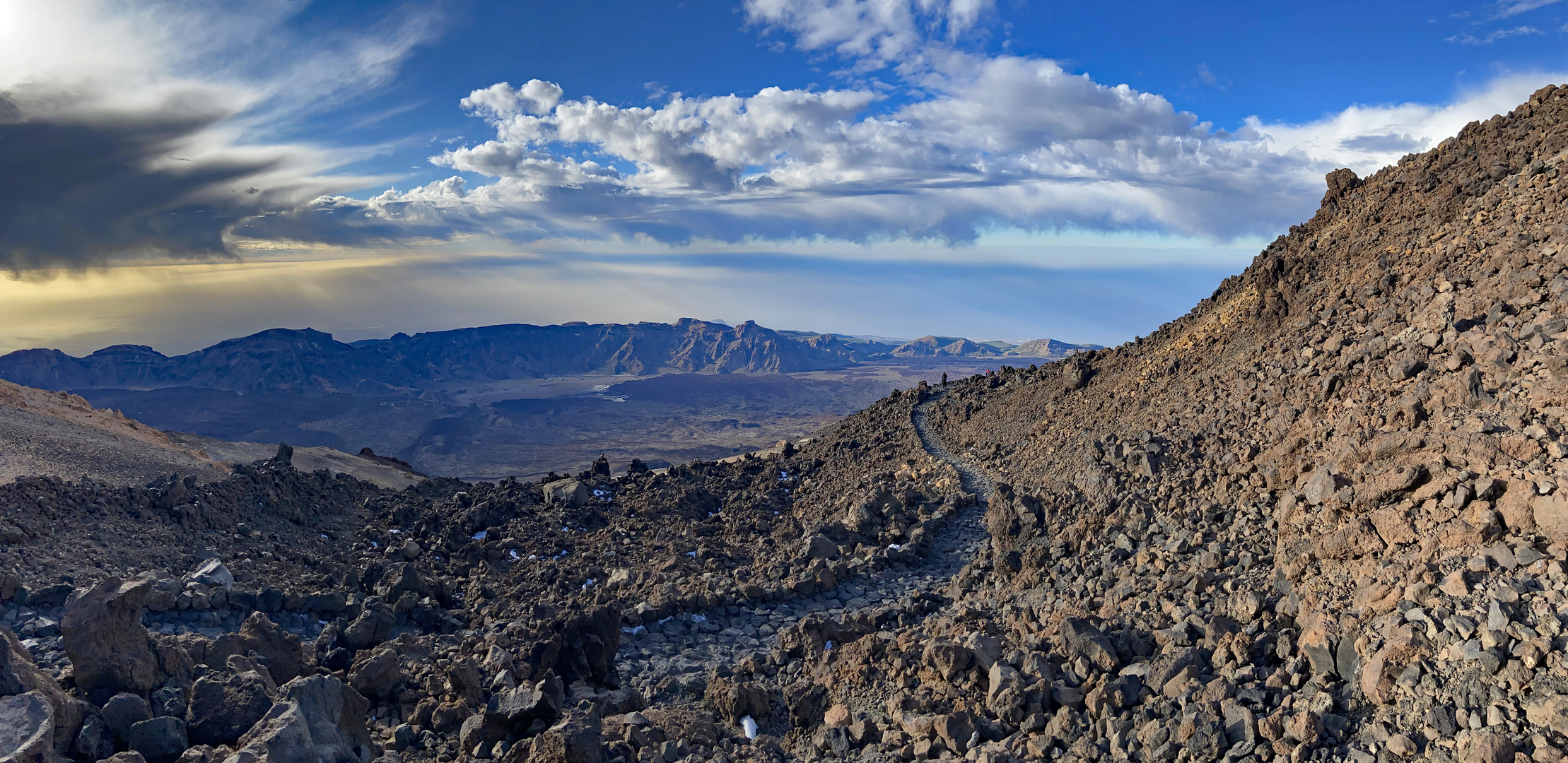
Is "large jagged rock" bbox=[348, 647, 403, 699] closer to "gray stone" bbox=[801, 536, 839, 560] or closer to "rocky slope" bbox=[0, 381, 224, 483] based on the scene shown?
"gray stone" bbox=[801, 536, 839, 560]

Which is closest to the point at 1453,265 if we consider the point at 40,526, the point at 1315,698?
the point at 1315,698

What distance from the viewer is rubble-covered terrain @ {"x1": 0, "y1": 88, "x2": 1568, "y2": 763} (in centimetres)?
828

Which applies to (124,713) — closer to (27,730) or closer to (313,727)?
(27,730)

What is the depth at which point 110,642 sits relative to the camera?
10.0 metres

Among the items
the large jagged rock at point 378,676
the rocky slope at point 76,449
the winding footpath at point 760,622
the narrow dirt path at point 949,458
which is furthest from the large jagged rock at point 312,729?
the rocky slope at point 76,449

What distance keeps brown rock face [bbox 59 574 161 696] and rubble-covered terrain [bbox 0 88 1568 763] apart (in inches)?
1.5

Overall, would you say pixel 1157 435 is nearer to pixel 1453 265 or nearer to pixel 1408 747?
pixel 1453 265

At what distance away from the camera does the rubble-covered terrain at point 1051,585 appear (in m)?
8.28

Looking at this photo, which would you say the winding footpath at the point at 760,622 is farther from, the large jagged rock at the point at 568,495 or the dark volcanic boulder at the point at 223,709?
the large jagged rock at the point at 568,495

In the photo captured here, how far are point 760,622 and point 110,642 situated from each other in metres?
10.3

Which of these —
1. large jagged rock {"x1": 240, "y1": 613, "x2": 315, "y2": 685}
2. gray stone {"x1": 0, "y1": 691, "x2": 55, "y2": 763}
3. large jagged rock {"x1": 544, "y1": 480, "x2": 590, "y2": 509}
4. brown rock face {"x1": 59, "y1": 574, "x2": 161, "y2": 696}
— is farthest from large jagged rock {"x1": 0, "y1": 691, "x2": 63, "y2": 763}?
large jagged rock {"x1": 544, "y1": 480, "x2": 590, "y2": 509}

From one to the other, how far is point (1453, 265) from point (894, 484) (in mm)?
13739

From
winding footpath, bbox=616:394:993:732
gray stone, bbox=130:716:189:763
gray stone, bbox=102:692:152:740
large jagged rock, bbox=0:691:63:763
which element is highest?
large jagged rock, bbox=0:691:63:763

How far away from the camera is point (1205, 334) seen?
2169 cm
